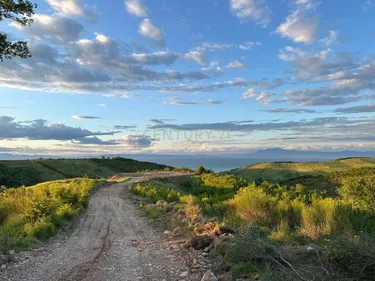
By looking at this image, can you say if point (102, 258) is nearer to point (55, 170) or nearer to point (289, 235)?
point (289, 235)

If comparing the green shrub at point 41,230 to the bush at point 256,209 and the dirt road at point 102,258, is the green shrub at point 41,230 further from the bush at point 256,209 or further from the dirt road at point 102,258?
the bush at point 256,209

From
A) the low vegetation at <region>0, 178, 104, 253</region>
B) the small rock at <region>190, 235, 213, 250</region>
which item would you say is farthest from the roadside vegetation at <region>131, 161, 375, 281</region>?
the low vegetation at <region>0, 178, 104, 253</region>

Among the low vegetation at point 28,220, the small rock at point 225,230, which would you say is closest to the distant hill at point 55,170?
the low vegetation at point 28,220

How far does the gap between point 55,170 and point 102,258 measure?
89.1 m

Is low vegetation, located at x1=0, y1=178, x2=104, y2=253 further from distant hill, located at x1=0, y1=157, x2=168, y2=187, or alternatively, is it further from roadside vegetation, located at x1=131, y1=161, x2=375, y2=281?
distant hill, located at x1=0, y1=157, x2=168, y2=187

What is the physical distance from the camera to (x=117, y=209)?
20.3m

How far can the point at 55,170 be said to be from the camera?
91.5 meters

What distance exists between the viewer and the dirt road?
788 centimetres

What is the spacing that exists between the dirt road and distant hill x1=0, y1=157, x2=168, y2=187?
66.4m

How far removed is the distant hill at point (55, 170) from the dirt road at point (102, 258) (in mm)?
66415

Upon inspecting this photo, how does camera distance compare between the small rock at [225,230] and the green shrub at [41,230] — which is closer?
the small rock at [225,230]

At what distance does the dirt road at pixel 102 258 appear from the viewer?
7.88 meters

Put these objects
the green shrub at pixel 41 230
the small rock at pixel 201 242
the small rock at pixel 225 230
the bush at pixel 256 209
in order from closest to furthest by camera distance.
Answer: the small rock at pixel 201 242
the small rock at pixel 225 230
the green shrub at pixel 41 230
the bush at pixel 256 209

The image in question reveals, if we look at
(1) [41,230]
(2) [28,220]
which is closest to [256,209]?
(1) [41,230]
